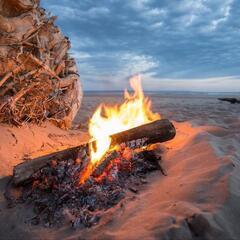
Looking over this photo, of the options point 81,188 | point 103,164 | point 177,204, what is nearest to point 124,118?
point 103,164

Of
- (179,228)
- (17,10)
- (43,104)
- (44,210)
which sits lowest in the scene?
(44,210)

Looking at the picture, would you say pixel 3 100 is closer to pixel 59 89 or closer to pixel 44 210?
pixel 59 89

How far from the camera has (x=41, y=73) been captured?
594cm

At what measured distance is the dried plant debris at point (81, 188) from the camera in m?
3.19

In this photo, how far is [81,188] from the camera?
11.3 feet

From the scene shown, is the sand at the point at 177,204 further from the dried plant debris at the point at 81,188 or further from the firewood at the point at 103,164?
the firewood at the point at 103,164

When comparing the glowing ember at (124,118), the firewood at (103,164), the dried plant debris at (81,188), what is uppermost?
the glowing ember at (124,118)

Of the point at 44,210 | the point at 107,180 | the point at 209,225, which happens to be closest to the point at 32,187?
the point at 44,210

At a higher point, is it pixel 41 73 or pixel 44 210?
pixel 41 73

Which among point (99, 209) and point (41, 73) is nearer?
point (99, 209)

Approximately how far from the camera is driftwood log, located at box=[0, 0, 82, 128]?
5.24 m

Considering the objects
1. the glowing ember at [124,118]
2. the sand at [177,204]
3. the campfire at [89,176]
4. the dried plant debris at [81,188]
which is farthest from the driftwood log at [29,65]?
the dried plant debris at [81,188]

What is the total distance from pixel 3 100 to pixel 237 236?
4338 millimetres

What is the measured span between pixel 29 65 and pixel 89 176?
304 centimetres
